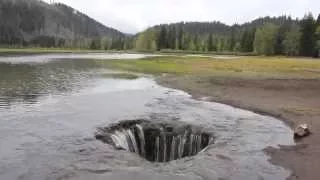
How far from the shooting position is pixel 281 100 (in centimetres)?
3569

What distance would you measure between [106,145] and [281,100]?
2109cm

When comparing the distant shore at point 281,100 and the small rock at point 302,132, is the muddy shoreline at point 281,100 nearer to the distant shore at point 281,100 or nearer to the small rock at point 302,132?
the distant shore at point 281,100

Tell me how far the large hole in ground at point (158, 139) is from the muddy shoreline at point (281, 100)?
158 inches

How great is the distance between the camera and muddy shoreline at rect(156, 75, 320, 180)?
17844mm

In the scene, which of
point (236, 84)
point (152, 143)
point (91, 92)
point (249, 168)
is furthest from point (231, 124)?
point (236, 84)

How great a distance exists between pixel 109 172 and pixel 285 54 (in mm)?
141731

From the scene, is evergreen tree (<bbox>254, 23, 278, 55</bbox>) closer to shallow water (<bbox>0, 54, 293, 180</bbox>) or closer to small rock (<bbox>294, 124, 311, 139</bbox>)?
shallow water (<bbox>0, 54, 293, 180</bbox>)

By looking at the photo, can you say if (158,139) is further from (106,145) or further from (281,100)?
(281,100)

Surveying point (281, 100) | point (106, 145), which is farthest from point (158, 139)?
point (281, 100)

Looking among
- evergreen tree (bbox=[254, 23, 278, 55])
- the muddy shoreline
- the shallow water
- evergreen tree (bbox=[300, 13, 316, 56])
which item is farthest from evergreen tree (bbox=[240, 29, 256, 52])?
the shallow water

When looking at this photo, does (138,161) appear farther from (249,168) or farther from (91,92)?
(91,92)

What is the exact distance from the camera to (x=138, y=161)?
16.9 meters

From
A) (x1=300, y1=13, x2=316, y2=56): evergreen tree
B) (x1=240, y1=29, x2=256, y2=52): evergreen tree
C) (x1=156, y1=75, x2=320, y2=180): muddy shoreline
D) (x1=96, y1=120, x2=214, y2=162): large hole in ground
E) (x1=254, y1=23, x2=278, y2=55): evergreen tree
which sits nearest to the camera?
(x1=156, y1=75, x2=320, y2=180): muddy shoreline

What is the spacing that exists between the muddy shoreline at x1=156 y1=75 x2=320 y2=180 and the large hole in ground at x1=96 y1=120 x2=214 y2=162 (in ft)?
13.1
